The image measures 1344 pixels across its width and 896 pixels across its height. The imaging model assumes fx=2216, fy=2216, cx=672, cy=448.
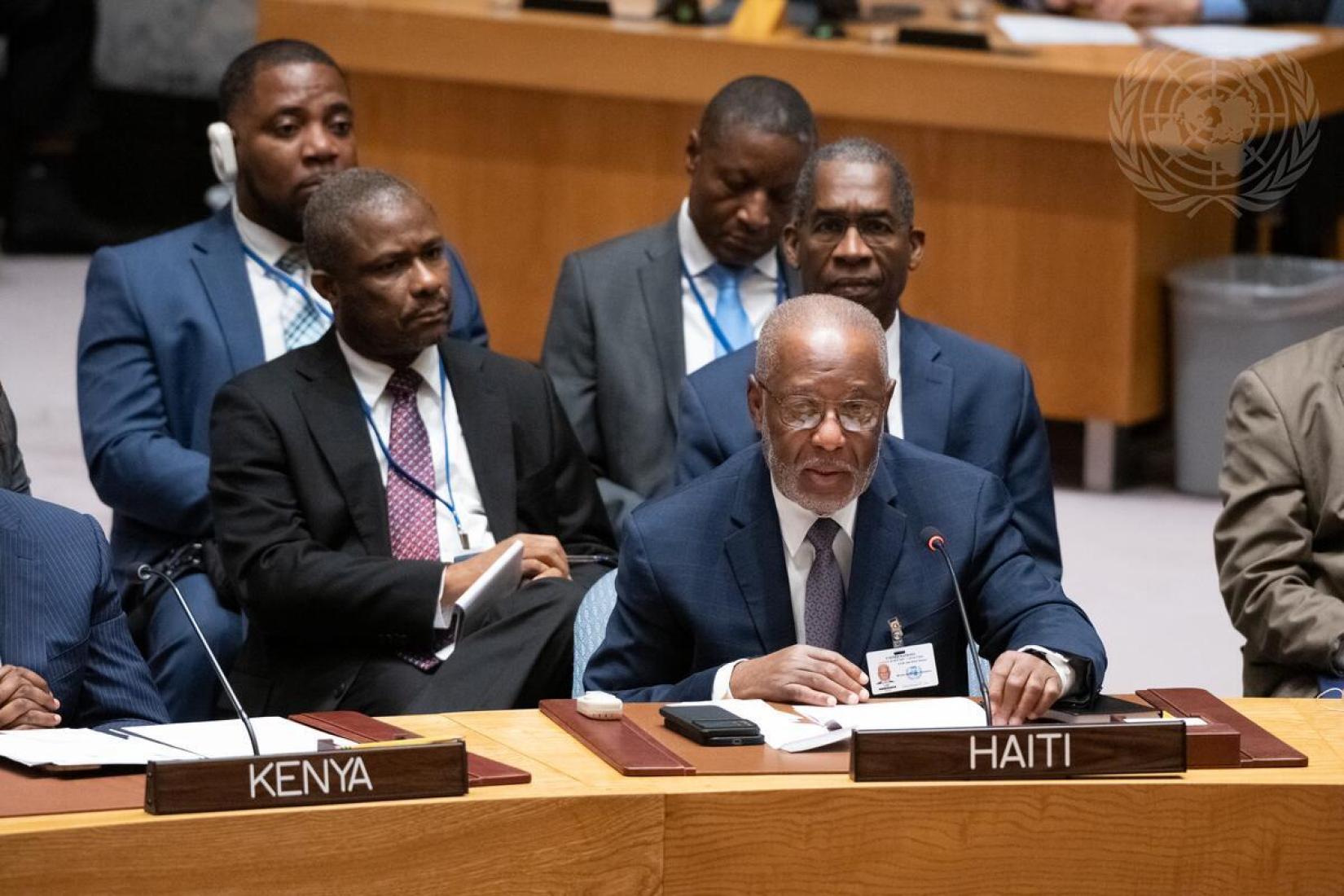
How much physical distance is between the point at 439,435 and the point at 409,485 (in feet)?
0.39

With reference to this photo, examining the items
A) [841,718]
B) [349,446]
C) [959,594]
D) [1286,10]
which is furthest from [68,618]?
[1286,10]

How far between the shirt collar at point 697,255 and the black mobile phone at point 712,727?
1.90 meters

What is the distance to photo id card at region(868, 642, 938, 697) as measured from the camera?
10.0 feet

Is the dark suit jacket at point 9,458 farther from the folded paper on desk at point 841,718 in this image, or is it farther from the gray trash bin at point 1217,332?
the gray trash bin at point 1217,332

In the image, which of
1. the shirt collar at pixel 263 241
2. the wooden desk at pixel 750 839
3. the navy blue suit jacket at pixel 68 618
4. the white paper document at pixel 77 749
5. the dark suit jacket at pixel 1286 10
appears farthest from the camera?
the dark suit jacket at pixel 1286 10

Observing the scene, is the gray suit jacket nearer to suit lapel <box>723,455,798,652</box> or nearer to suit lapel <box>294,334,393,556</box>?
suit lapel <box>723,455,798,652</box>

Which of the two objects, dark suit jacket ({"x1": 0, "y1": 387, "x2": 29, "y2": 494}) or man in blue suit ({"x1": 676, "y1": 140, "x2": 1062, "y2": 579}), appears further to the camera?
man in blue suit ({"x1": 676, "y1": 140, "x2": 1062, "y2": 579})

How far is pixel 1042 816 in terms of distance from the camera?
2.55m

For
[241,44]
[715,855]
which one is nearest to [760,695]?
[715,855]

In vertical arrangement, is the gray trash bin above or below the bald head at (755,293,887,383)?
below

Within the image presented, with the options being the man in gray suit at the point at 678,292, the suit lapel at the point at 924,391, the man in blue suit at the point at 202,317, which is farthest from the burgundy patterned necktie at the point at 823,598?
the man in blue suit at the point at 202,317

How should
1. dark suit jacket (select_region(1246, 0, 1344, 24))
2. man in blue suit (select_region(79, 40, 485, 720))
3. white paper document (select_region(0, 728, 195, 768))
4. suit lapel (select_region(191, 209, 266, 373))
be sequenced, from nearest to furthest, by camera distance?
white paper document (select_region(0, 728, 195, 768))
man in blue suit (select_region(79, 40, 485, 720))
suit lapel (select_region(191, 209, 266, 373))
dark suit jacket (select_region(1246, 0, 1344, 24))

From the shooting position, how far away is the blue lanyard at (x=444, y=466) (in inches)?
153

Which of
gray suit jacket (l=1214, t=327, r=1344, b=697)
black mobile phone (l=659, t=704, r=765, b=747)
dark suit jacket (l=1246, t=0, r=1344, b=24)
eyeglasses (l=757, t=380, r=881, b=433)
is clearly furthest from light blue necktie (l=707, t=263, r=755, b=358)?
dark suit jacket (l=1246, t=0, r=1344, b=24)
